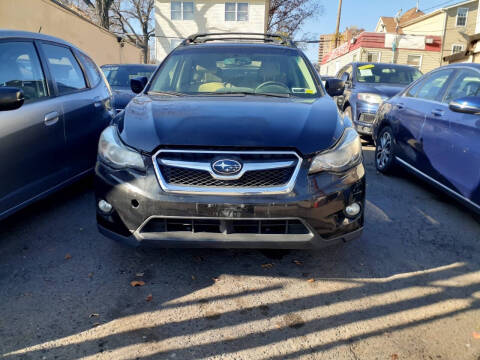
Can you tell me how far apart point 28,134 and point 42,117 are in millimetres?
261

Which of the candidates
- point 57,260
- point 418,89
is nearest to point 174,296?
point 57,260

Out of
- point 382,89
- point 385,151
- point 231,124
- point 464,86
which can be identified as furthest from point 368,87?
point 231,124

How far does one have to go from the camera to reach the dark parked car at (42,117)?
3.04 metres

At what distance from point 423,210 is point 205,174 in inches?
115

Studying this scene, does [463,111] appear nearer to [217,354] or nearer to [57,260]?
[217,354]

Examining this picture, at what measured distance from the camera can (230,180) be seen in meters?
2.41

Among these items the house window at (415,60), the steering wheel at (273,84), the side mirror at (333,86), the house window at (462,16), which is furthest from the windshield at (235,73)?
the house window at (462,16)

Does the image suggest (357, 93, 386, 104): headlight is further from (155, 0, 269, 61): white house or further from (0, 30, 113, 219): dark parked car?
(155, 0, 269, 61): white house

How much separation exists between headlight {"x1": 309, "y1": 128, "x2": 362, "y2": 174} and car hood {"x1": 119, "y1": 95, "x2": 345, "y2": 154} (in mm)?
53

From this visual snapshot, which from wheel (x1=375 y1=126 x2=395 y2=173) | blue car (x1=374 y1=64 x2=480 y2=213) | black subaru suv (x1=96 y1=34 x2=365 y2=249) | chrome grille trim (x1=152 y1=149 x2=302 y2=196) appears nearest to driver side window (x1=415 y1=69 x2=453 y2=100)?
blue car (x1=374 y1=64 x2=480 y2=213)

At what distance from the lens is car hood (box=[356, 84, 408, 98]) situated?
25.3 ft

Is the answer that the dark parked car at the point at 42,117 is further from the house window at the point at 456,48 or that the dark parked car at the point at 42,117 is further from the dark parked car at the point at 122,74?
the house window at the point at 456,48

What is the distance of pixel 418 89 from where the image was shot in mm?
5152

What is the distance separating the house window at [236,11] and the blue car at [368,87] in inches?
815
